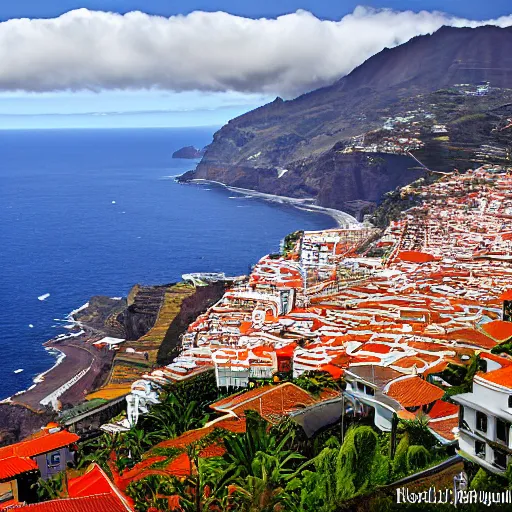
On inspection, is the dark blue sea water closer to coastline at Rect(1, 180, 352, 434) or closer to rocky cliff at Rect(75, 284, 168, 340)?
coastline at Rect(1, 180, 352, 434)

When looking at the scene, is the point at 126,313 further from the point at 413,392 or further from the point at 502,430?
the point at 502,430

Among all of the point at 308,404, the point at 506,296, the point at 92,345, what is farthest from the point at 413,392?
the point at 92,345

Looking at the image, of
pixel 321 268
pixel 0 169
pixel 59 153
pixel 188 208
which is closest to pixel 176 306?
pixel 321 268

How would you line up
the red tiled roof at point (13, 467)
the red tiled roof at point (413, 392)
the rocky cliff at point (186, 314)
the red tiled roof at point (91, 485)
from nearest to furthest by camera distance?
the red tiled roof at point (91, 485) < the red tiled roof at point (13, 467) < the red tiled roof at point (413, 392) < the rocky cliff at point (186, 314)

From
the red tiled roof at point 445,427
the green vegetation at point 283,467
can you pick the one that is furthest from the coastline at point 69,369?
the red tiled roof at point 445,427

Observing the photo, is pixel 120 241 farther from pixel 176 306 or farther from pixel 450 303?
pixel 450 303

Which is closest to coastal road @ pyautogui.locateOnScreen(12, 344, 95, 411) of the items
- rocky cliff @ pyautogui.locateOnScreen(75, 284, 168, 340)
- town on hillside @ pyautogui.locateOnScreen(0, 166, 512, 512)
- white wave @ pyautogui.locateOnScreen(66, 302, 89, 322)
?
town on hillside @ pyautogui.locateOnScreen(0, 166, 512, 512)

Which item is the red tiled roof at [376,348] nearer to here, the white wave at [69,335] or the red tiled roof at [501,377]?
the red tiled roof at [501,377]

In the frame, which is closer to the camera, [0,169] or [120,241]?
[120,241]
